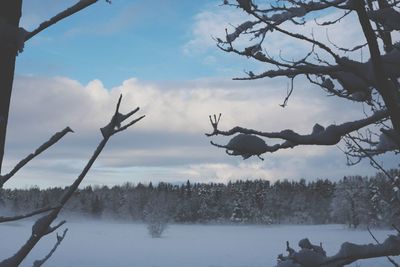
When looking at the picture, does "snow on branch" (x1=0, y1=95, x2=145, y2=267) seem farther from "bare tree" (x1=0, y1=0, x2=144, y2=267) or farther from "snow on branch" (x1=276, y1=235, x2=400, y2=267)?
"snow on branch" (x1=276, y1=235, x2=400, y2=267)

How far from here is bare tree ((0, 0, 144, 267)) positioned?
90 cm

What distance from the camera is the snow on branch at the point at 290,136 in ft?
8.27

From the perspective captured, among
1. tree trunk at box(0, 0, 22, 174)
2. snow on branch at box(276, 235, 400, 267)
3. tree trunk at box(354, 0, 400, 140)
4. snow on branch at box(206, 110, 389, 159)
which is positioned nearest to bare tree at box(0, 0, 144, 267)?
tree trunk at box(0, 0, 22, 174)

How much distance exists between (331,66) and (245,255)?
43639 millimetres

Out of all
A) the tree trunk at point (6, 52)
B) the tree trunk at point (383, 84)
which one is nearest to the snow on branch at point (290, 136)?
the tree trunk at point (383, 84)

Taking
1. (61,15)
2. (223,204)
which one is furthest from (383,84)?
(223,204)

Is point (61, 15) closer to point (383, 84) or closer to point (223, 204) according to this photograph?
point (383, 84)

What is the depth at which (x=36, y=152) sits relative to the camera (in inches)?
36.3

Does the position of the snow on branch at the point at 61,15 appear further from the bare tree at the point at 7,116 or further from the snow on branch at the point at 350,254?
the snow on branch at the point at 350,254

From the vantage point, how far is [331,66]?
244 cm

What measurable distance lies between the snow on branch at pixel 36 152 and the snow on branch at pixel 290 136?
1530 millimetres

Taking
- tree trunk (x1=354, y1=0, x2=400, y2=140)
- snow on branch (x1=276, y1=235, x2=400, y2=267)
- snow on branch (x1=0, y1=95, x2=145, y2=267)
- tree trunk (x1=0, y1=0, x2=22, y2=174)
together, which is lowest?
snow on branch (x1=276, y1=235, x2=400, y2=267)

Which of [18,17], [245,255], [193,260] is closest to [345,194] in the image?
[245,255]

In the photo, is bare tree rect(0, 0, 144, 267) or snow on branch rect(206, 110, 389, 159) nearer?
bare tree rect(0, 0, 144, 267)
